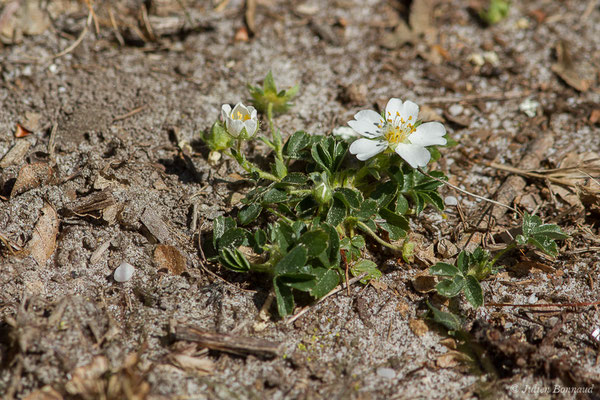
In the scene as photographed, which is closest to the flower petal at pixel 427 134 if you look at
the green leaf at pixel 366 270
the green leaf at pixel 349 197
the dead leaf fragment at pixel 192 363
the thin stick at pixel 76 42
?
the green leaf at pixel 349 197

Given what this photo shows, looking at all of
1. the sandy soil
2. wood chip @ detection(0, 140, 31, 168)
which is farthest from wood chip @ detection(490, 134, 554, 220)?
wood chip @ detection(0, 140, 31, 168)

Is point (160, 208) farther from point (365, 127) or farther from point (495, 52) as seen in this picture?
point (495, 52)

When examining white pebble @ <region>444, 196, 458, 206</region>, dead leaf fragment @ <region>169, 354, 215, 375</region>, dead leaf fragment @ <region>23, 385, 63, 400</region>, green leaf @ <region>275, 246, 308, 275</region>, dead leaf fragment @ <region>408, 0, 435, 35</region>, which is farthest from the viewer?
dead leaf fragment @ <region>408, 0, 435, 35</region>

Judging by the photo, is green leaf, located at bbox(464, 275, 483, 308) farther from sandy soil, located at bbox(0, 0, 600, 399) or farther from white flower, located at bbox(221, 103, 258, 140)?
white flower, located at bbox(221, 103, 258, 140)

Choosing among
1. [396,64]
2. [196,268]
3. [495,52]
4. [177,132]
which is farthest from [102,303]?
[495,52]

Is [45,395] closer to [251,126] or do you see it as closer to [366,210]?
[251,126]

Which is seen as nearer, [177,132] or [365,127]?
[365,127]

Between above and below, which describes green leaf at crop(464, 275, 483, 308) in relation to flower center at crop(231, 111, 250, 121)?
below
